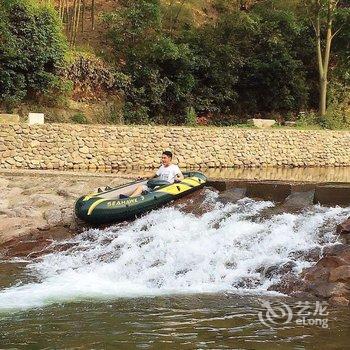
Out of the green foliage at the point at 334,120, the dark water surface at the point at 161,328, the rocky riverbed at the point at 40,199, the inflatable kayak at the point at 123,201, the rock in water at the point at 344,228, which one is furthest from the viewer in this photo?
the green foliage at the point at 334,120

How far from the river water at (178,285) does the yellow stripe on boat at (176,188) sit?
11.6 inches

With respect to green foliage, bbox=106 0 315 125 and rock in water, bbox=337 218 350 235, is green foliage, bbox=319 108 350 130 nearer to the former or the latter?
green foliage, bbox=106 0 315 125

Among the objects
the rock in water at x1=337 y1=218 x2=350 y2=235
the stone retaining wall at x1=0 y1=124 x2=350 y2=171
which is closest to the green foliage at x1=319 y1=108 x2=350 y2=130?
the stone retaining wall at x1=0 y1=124 x2=350 y2=171

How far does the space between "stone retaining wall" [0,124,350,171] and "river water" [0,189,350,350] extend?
313 inches

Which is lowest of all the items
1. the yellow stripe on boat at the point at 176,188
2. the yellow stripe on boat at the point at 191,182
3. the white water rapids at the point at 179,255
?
the white water rapids at the point at 179,255

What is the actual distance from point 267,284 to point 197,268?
0.99 meters

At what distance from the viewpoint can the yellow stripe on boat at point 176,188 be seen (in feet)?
33.8

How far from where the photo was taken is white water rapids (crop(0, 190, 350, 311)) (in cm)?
703

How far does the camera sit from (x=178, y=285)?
24.0 ft

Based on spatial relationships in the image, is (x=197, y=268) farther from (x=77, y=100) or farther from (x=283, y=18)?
(x=283, y=18)

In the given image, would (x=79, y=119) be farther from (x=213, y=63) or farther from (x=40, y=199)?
(x=40, y=199)

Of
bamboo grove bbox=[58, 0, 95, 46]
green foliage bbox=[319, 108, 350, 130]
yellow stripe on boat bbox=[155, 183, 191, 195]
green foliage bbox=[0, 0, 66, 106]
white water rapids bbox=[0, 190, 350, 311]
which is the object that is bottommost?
white water rapids bbox=[0, 190, 350, 311]

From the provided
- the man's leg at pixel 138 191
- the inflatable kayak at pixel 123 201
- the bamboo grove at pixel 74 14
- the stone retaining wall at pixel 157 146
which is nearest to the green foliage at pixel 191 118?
the stone retaining wall at pixel 157 146

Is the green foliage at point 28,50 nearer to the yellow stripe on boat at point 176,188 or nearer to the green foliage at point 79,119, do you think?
the green foliage at point 79,119
